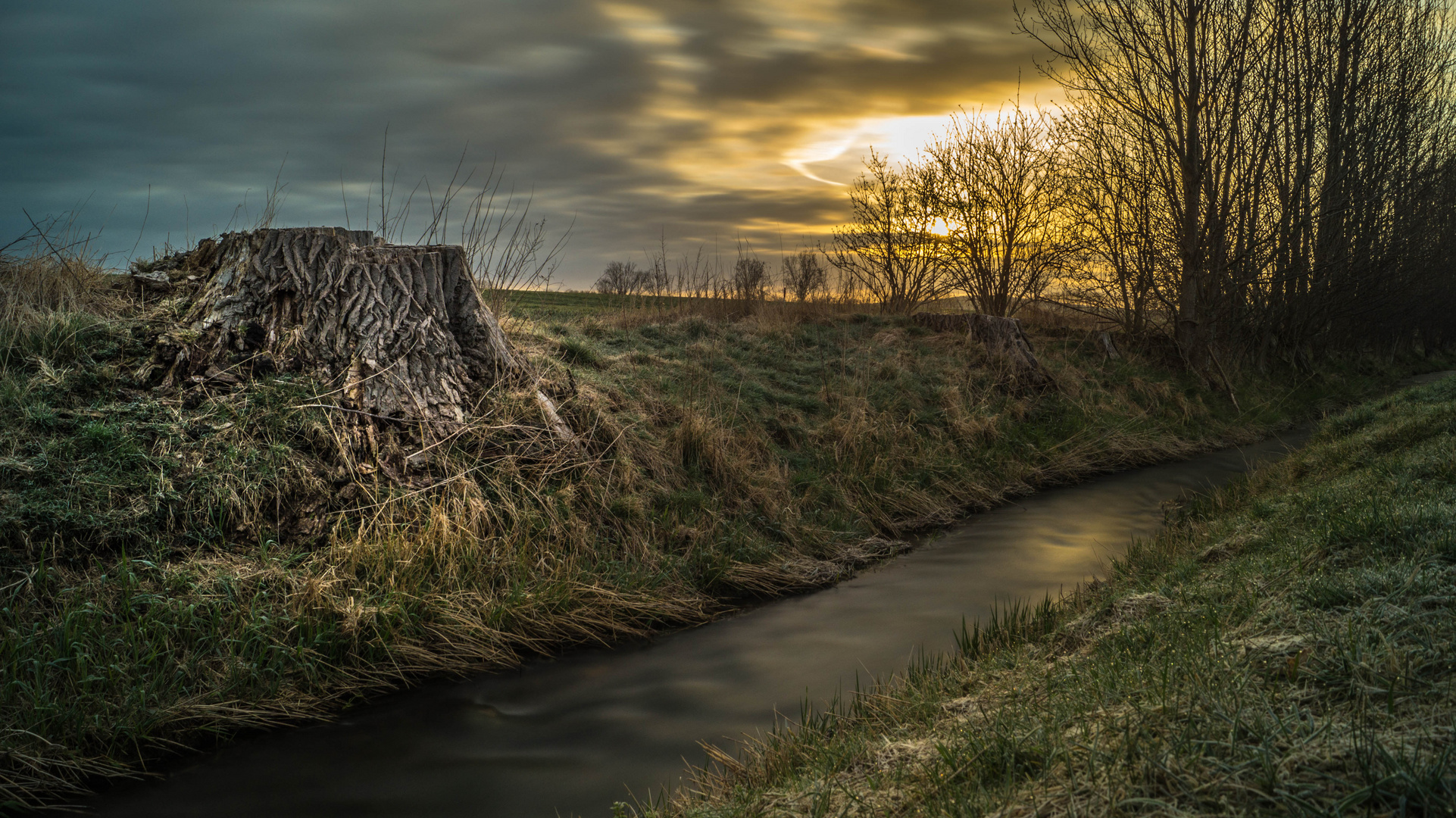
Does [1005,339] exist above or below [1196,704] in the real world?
above

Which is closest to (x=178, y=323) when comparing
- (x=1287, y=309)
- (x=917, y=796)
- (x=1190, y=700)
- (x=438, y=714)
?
(x=438, y=714)

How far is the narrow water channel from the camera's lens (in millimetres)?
3557

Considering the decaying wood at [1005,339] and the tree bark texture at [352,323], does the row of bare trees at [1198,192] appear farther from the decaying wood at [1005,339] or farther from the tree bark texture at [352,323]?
the tree bark texture at [352,323]

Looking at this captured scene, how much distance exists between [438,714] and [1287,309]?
22021 mm

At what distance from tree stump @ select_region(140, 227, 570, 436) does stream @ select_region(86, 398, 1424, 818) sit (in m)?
2.25

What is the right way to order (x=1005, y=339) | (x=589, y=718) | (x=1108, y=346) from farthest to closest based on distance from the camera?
(x=1108, y=346)
(x=1005, y=339)
(x=589, y=718)

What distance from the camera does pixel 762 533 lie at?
6.95 meters

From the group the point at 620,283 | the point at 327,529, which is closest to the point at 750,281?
the point at 620,283

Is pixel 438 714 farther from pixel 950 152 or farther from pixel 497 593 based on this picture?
pixel 950 152

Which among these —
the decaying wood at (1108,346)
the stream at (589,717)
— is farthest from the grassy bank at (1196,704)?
the decaying wood at (1108,346)

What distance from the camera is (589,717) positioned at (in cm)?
434

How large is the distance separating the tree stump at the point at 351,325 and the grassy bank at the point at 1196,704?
3.84 metres

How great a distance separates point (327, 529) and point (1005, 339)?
450 inches

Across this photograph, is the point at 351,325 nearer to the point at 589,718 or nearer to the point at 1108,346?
the point at 589,718
